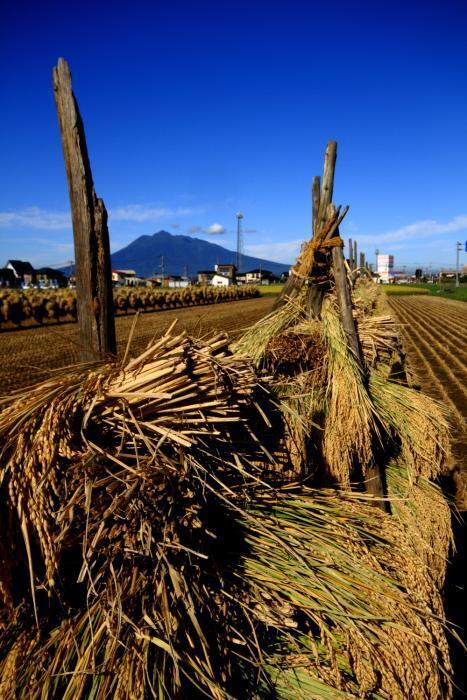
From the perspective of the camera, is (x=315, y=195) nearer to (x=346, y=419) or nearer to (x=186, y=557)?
(x=346, y=419)

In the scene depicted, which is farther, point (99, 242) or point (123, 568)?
point (99, 242)

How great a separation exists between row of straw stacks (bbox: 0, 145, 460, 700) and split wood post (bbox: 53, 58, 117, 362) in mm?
342

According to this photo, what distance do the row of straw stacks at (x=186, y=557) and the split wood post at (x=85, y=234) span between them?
34 centimetres

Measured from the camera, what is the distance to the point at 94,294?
1.83 metres

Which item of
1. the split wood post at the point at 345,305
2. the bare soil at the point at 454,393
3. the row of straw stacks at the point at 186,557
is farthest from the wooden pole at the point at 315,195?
the row of straw stacks at the point at 186,557

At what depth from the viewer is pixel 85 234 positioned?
5.86 feet

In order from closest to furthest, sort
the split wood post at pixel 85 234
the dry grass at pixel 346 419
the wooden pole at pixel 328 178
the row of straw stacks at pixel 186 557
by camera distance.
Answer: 1. the row of straw stacks at pixel 186 557
2. the split wood post at pixel 85 234
3. the dry grass at pixel 346 419
4. the wooden pole at pixel 328 178

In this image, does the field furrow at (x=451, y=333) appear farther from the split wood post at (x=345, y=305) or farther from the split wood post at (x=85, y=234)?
the split wood post at (x=85, y=234)

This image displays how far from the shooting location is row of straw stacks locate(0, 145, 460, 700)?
1.18 metres

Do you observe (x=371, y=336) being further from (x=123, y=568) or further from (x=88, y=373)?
(x=123, y=568)

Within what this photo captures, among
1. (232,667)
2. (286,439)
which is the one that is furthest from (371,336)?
(232,667)

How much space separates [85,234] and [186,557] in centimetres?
128

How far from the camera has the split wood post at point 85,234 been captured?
1727 mm

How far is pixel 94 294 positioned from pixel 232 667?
1.44 m
